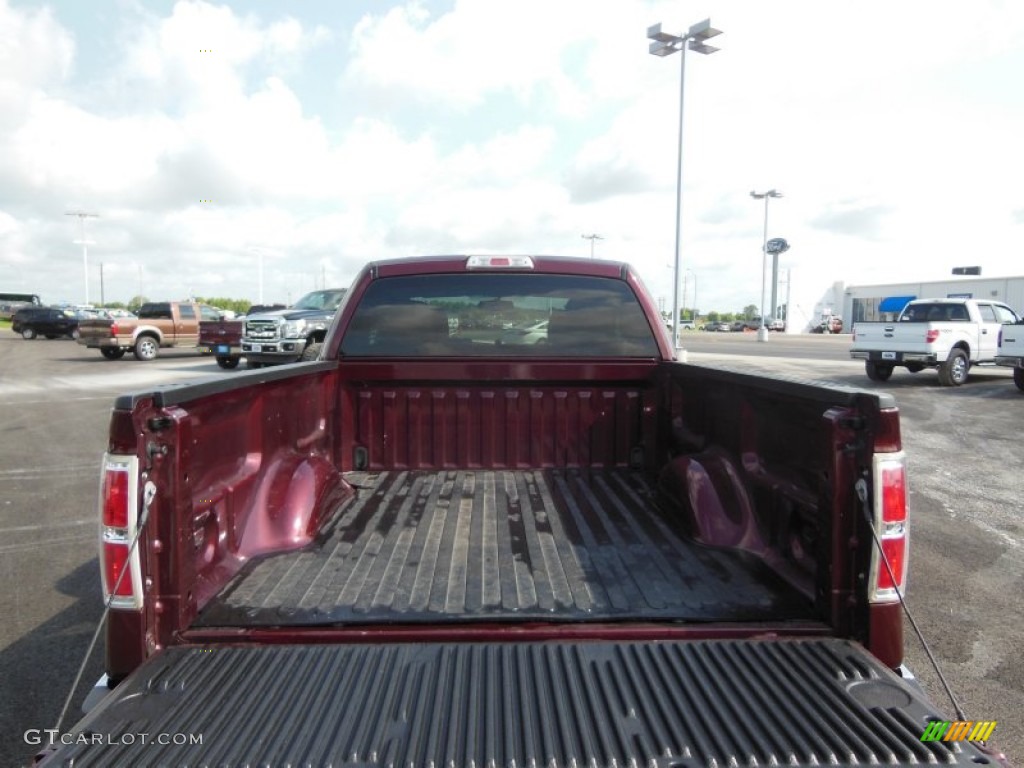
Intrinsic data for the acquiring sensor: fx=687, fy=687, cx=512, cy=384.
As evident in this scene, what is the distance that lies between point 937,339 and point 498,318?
51.2 ft

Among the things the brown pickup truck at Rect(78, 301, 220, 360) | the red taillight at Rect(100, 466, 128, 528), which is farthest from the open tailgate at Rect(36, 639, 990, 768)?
the brown pickup truck at Rect(78, 301, 220, 360)

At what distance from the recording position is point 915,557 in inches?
206

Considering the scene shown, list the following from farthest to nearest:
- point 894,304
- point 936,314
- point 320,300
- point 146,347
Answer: point 894,304
point 146,347
point 320,300
point 936,314

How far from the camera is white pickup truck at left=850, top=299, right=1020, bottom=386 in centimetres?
1630

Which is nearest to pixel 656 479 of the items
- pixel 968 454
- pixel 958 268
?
pixel 968 454

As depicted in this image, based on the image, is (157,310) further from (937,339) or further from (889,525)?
(889,525)

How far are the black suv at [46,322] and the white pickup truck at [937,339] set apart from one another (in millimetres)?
38904

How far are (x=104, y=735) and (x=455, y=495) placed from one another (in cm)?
216

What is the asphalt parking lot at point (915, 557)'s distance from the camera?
3.31 m

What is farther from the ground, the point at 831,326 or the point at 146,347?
the point at 831,326

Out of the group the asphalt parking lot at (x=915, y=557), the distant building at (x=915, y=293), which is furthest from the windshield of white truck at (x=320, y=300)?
the distant building at (x=915, y=293)

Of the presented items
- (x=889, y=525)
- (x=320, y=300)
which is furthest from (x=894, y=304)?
(x=889, y=525)

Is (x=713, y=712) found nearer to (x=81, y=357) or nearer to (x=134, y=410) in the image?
(x=134, y=410)

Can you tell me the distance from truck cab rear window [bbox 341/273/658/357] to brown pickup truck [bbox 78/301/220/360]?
2340cm
